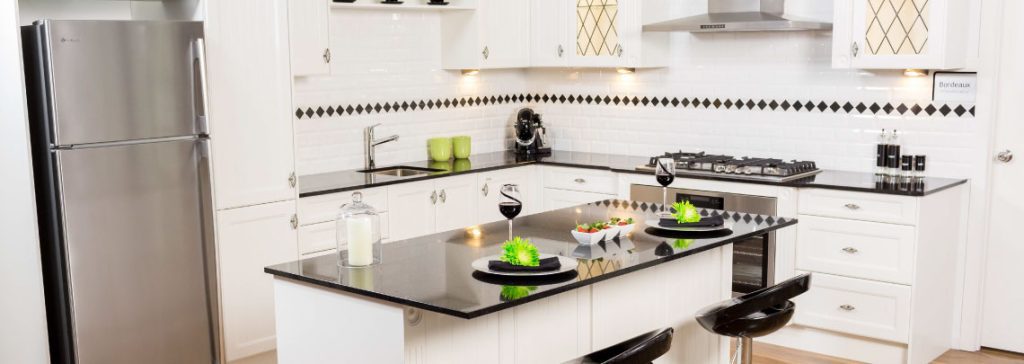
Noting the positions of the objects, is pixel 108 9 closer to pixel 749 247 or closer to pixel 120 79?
pixel 120 79

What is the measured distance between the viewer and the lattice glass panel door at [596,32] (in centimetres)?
640

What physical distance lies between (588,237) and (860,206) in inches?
84.9

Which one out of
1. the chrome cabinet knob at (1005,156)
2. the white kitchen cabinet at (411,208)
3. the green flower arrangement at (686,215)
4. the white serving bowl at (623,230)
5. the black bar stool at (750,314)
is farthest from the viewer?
the white kitchen cabinet at (411,208)

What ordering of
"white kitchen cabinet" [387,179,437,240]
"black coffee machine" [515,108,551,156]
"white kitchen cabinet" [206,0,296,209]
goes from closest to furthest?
1. "white kitchen cabinet" [206,0,296,209]
2. "white kitchen cabinet" [387,179,437,240]
3. "black coffee machine" [515,108,551,156]

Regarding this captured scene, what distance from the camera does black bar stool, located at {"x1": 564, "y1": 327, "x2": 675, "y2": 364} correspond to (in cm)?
299

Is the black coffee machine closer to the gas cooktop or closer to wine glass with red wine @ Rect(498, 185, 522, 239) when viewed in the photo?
the gas cooktop

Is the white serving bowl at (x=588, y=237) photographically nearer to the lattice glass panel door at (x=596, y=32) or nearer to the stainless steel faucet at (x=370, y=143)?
the stainless steel faucet at (x=370, y=143)

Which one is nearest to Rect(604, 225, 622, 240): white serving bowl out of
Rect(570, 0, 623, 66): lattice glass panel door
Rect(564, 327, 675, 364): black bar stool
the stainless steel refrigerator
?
Rect(564, 327, 675, 364): black bar stool

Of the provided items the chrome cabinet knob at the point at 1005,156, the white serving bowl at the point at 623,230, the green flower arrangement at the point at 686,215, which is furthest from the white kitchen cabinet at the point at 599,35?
the white serving bowl at the point at 623,230

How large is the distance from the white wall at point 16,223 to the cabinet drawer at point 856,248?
12.0ft

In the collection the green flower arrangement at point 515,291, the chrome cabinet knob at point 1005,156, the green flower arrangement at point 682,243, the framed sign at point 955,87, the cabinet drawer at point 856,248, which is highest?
the framed sign at point 955,87

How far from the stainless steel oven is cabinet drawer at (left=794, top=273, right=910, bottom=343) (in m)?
0.24

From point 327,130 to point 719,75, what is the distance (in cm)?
239

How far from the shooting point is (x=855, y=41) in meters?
5.38
